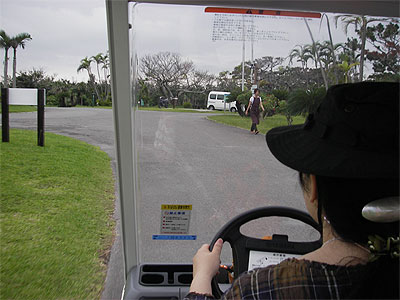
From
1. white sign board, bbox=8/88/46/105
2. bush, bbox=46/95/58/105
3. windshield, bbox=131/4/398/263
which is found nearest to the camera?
windshield, bbox=131/4/398/263

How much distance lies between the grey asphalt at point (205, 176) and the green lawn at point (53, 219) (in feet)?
6.08

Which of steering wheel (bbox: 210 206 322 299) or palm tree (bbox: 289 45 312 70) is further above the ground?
palm tree (bbox: 289 45 312 70)

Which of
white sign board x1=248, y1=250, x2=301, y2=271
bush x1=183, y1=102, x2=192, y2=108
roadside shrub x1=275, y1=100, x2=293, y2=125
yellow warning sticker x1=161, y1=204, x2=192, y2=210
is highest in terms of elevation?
bush x1=183, y1=102, x2=192, y2=108

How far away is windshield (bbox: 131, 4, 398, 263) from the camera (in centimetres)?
172

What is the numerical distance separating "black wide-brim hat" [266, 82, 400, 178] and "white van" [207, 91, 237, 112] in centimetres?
82

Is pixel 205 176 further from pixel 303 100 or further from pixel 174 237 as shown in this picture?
pixel 303 100

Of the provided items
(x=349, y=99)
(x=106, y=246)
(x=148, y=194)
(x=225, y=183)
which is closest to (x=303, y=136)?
(x=349, y=99)

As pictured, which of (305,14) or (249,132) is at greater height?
(305,14)

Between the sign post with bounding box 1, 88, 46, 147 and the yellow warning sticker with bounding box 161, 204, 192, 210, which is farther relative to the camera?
the sign post with bounding box 1, 88, 46, 147

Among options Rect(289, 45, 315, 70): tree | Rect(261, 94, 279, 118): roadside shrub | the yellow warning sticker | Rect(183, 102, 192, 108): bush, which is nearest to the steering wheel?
the yellow warning sticker

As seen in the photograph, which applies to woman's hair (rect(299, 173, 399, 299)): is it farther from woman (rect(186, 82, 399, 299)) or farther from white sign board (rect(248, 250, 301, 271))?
white sign board (rect(248, 250, 301, 271))

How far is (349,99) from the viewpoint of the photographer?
103 cm

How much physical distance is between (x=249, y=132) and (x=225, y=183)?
0.32m

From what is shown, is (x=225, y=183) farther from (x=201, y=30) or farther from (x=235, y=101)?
(x=201, y=30)
